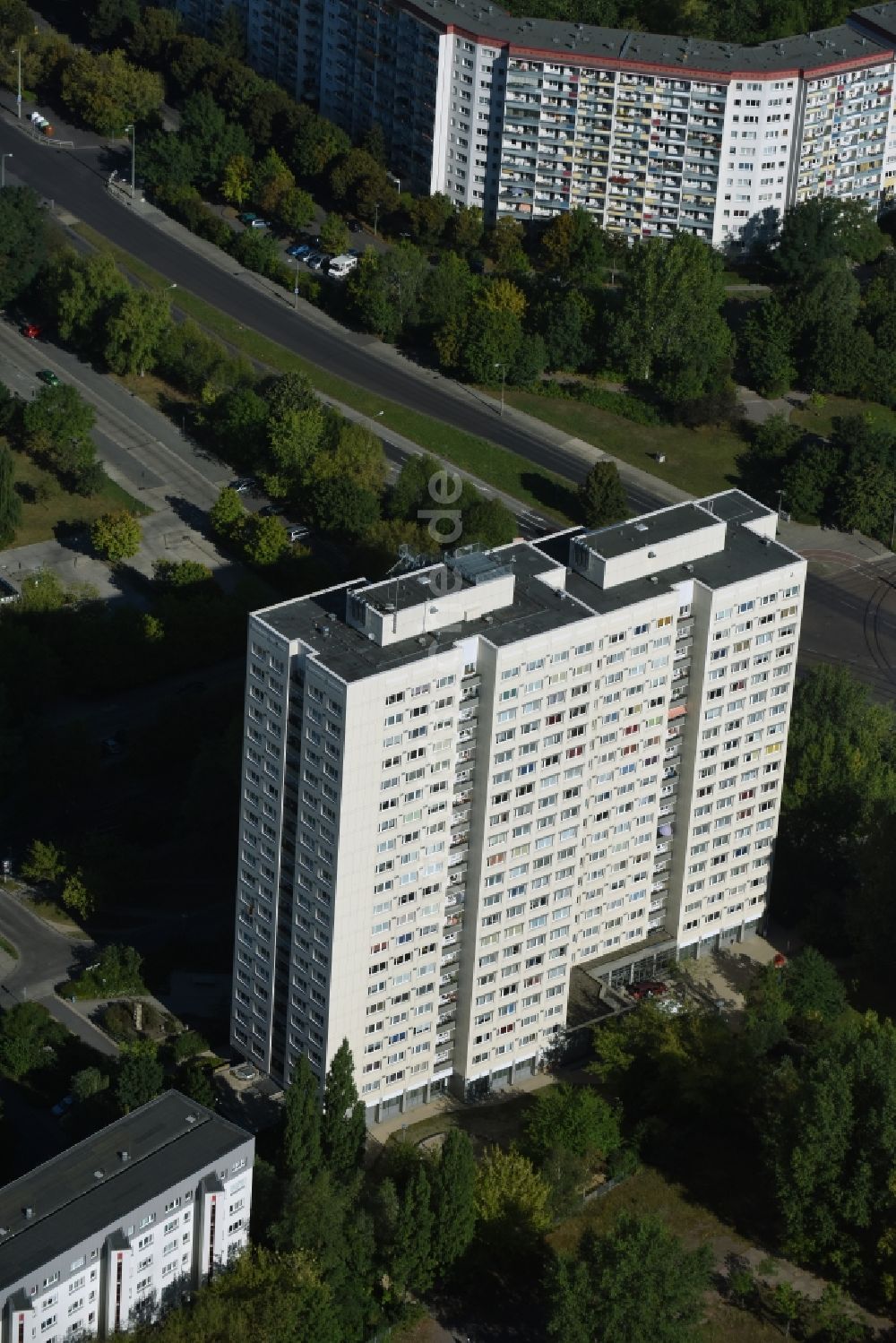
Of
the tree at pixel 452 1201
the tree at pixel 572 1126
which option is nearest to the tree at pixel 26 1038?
the tree at pixel 452 1201

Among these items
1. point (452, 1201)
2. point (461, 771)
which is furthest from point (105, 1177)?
point (461, 771)

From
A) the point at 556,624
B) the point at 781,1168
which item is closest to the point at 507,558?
the point at 556,624

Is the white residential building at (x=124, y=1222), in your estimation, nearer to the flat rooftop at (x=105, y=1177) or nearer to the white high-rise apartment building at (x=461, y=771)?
the flat rooftop at (x=105, y=1177)

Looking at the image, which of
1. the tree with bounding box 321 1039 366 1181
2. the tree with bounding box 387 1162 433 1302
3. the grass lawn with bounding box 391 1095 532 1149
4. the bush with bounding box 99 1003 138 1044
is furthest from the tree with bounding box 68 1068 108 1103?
the tree with bounding box 387 1162 433 1302

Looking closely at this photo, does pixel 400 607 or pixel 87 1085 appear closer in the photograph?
pixel 400 607

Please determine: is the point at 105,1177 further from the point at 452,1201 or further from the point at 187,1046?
the point at 187,1046

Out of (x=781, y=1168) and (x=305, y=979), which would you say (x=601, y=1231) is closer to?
(x=781, y=1168)

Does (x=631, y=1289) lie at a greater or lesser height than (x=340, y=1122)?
lesser
